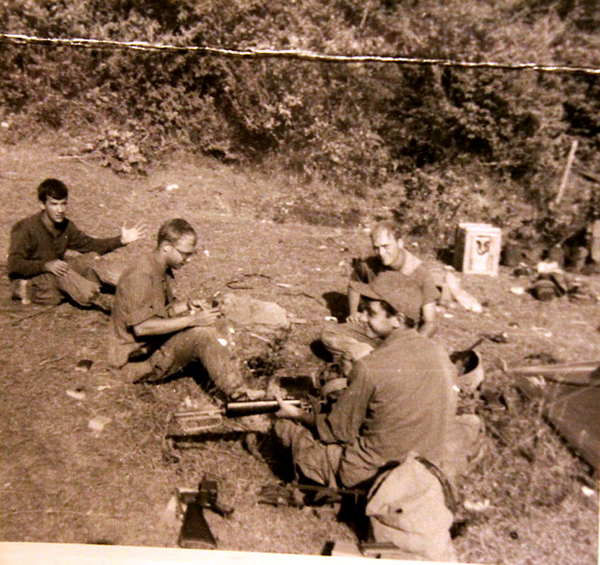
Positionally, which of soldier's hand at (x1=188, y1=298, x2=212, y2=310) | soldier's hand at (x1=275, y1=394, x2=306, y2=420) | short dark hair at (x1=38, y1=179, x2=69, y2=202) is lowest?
soldier's hand at (x1=275, y1=394, x2=306, y2=420)

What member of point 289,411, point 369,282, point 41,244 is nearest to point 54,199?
point 41,244

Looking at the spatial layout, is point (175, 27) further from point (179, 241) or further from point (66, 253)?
point (66, 253)

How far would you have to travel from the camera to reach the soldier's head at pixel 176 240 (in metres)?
3.22

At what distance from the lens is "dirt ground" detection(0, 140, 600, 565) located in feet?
9.11

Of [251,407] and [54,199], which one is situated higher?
[54,199]

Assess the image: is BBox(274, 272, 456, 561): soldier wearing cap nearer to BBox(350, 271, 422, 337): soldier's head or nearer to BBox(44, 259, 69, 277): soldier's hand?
BBox(350, 271, 422, 337): soldier's head

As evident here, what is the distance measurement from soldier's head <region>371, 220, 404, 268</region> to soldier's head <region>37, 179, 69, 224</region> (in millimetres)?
1910

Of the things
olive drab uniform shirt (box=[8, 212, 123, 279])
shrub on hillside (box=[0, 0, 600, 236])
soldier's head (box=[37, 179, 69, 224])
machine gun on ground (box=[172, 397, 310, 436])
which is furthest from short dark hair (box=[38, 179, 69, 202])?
machine gun on ground (box=[172, 397, 310, 436])

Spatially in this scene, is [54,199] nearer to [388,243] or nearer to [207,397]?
[207,397]

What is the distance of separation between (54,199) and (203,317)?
43.8 inches

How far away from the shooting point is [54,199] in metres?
3.27

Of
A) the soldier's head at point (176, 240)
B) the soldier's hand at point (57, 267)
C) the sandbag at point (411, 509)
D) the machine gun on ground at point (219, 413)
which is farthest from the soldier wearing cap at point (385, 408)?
the soldier's hand at point (57, 267)

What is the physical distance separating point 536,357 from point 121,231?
2.79m

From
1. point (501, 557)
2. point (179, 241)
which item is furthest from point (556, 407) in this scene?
point (179, 241)
